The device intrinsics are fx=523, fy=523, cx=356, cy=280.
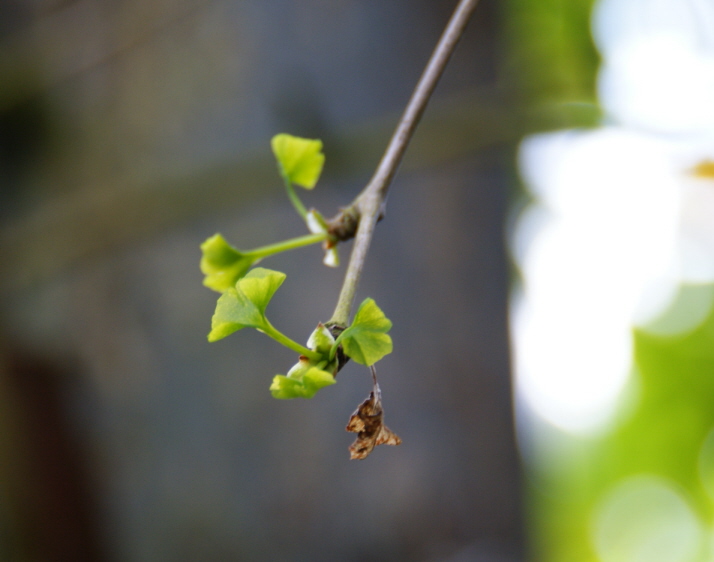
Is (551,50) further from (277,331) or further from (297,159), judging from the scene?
(277,331)

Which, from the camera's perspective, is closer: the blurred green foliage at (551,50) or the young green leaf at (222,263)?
the young green leaf at (222,263)

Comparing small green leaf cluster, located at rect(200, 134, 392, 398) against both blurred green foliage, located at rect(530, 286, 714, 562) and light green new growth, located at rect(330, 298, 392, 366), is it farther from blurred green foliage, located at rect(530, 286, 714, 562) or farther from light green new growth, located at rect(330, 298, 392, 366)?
blurred green foliage, located at rect(530, 286, 714, 562)

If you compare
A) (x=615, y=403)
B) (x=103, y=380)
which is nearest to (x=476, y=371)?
(x=103, y=380)

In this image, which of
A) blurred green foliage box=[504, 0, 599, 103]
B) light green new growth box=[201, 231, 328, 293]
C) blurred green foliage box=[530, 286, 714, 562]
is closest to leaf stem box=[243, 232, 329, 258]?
light green new growth box=[201, 231, 328, 293]

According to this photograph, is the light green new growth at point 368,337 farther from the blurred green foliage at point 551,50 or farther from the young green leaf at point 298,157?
the blurred green foliage at point 551,50

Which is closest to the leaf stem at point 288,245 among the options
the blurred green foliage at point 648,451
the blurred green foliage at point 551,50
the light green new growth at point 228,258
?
the light green new growth at point 228,258

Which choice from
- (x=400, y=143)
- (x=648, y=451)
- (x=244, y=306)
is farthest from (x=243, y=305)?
(x=648, y=451)

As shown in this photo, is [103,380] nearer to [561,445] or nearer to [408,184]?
[408,184]
